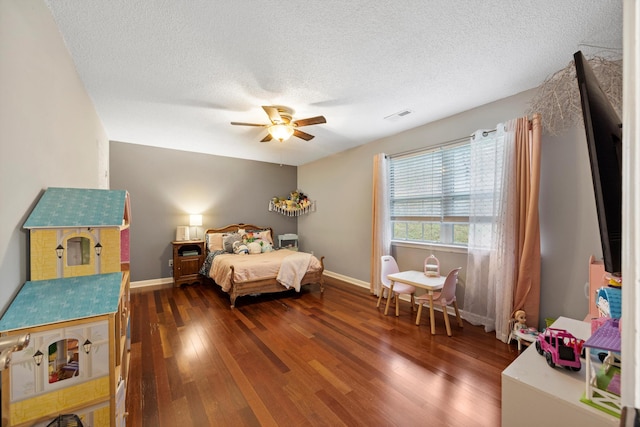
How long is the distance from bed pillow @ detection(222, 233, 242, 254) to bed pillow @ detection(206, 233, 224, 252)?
0.26 feet

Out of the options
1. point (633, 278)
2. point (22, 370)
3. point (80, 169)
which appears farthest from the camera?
point (80, 169)

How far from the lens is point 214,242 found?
470 centimetres

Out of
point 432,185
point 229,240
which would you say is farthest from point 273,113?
point 229,240

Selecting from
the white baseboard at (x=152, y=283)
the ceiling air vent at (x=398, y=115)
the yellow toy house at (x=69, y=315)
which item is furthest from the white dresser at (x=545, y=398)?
the white baseboard at (x=152, y=283)

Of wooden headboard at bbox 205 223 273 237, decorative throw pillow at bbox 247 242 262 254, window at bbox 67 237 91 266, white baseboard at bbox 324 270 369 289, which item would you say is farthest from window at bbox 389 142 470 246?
window at bbox 67 237 91 266

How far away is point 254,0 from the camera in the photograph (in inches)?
57.4

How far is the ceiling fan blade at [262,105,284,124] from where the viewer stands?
8.39 ft

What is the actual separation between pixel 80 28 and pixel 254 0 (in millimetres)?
1245

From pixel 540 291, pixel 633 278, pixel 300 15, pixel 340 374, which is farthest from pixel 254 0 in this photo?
pixel 540 291

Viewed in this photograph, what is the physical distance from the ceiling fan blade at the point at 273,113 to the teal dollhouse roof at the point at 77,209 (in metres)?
1.60

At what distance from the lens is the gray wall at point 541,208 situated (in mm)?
2186

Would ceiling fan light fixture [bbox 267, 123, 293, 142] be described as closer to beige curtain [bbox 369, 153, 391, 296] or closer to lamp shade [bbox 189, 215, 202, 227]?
beige curtain [bbox 369, 153, 391, 296]

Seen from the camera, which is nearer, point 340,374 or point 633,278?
point 633,278

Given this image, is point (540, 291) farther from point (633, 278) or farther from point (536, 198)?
point (633, 278)
